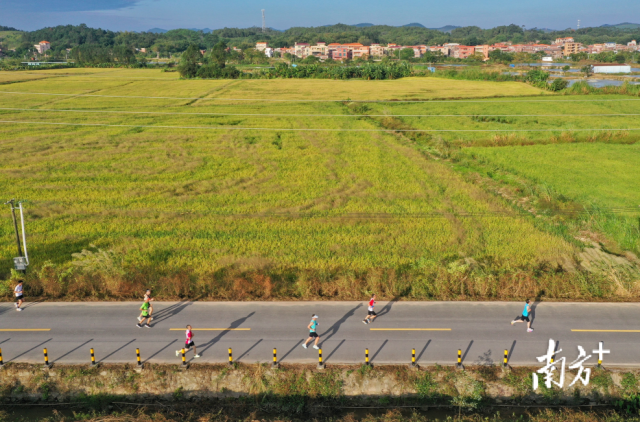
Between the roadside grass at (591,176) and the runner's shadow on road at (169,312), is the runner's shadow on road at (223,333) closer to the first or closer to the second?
the runner's shadow on road at (169,312)

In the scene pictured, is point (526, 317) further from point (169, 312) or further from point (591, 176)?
point (591, 176)

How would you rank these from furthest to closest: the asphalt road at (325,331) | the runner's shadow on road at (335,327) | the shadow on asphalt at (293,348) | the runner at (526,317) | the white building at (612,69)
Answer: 1. the white building at (612,69)
2. the runner at (526,317)
3. the runner's shadow on road at (335,327)
4. the asphalt road at (325,331)
5. the shadow on asphalt at (293,348)

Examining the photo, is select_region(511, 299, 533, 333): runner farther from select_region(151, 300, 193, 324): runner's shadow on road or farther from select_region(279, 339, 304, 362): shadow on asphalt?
select_region(151, 300, 193, 324): runner's shadow on road

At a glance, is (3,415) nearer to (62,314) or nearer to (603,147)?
(62,314)

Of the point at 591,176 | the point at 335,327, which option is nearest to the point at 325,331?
the point at 335,327

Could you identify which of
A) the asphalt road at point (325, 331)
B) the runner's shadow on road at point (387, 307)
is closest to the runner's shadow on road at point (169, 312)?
the asphalt road at point (325, 331)
